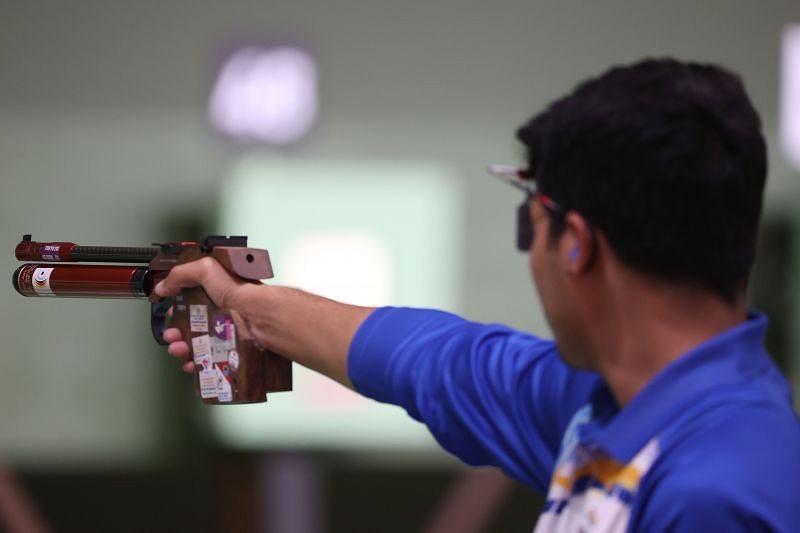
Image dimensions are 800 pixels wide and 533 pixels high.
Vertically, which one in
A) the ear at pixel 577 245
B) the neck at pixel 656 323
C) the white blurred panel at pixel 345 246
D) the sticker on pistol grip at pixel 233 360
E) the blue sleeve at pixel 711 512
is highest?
the ear at pixel 577 245

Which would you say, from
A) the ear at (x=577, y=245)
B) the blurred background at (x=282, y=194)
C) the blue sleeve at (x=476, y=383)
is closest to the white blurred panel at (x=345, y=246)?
the blurred background at (x=282, y=194)

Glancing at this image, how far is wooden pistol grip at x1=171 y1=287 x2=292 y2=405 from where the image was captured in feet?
4.76

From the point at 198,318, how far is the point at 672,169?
877 mm

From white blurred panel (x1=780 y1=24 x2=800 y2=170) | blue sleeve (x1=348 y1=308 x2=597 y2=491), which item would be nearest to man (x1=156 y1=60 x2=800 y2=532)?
blue sleeve (x1=348 y1=308 x2=597 y2=491)

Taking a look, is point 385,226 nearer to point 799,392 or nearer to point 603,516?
point 799,392

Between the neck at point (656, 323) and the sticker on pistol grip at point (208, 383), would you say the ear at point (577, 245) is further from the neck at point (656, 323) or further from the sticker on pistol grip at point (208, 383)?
the sticker on pistol grip at point (208, 383)

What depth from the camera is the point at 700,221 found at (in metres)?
0.88

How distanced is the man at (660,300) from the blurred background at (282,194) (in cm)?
222

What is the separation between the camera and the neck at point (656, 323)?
2.99ft

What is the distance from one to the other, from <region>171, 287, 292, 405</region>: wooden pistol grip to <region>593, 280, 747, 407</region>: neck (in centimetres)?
67

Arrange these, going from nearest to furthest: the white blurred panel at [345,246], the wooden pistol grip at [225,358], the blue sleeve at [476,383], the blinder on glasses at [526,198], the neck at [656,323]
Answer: the neck at [656,323]
the blinder on glasses at [526,198]
the blue sleeve at [476,383]
the wooden pistol grip at [225,358]
the white blurred panel at [345,246]

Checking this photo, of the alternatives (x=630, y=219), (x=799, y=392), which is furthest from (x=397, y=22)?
(x=630, y=219)

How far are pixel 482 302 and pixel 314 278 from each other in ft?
1.92

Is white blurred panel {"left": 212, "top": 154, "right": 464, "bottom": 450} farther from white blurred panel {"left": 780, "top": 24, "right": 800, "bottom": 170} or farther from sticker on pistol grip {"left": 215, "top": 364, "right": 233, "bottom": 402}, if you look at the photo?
sticker on pistol grip {"left": 215, "top": 364, "right": 233, "bottom": 402}
